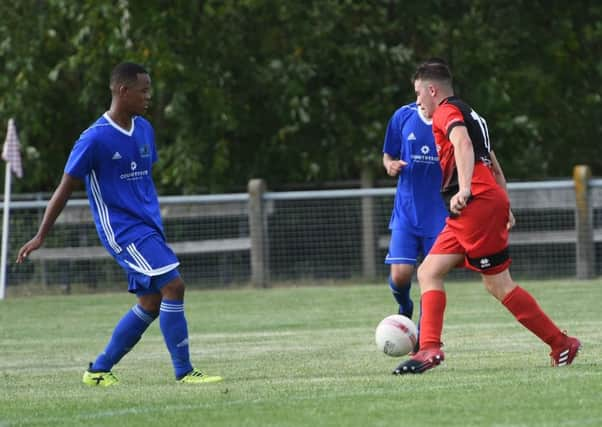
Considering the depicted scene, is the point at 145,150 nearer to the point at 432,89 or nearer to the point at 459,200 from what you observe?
the point at 432,89

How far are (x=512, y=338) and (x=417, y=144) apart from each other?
1.92 metres

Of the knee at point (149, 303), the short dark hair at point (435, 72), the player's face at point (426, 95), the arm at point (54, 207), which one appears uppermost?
the short dark hair at point (435, 72)

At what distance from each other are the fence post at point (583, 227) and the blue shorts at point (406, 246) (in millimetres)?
8709

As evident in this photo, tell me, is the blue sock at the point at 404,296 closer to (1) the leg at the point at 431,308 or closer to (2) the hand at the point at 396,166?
(2) the hand at the point at 396,166

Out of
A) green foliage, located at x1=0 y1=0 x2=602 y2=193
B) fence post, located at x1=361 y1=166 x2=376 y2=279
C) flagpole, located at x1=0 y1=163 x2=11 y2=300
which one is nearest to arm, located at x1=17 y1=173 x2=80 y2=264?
flagpole, located at x1=0 y1=163 x2=11 y2=300

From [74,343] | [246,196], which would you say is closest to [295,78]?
[246,196]

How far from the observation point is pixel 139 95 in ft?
28.1

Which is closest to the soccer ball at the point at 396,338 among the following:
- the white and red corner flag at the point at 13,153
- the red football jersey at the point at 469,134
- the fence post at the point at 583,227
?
the red football jersey at the point at 469,134

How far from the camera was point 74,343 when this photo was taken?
1226cm

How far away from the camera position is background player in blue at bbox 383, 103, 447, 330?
33.4ft

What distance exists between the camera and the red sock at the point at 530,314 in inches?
331

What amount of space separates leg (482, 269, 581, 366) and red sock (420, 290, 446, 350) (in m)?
0.32

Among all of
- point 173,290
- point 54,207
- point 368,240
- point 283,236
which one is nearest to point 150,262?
point 173,290

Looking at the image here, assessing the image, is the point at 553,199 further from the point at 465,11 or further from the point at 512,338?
the point at 512,338
